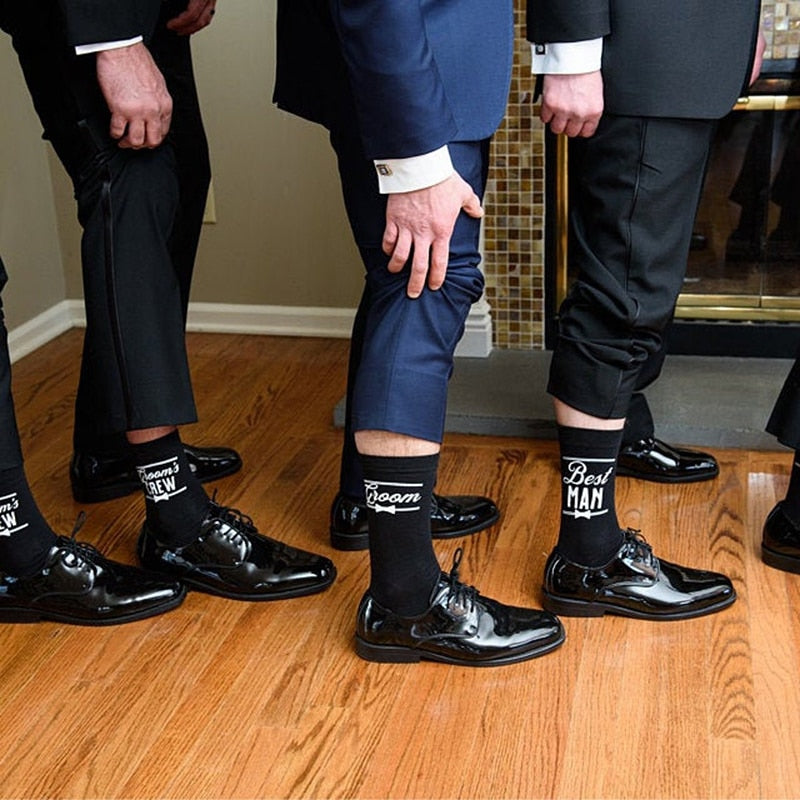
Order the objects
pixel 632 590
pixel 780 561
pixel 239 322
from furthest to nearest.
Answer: pixel 239 322 → pixel 780 561 → pixel 632 590

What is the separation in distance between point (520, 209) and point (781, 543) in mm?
1045

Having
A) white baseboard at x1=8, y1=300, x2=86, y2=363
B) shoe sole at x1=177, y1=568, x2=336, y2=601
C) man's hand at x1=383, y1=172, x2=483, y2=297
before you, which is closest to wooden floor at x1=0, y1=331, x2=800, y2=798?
shoe sole at x1=177, y1=568, x2=336, y2=601

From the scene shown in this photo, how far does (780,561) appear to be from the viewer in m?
1.69

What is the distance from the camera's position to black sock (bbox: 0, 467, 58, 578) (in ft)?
5.01

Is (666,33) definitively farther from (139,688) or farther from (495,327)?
(495,327)

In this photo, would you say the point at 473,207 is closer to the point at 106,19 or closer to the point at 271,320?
the point at 106,19

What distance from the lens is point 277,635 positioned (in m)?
1.58

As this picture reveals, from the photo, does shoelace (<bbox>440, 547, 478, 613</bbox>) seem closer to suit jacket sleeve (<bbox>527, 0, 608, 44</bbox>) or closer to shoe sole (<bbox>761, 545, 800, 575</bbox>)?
shoe sole (<bbox>761, 545, 800, 575</bbox>)

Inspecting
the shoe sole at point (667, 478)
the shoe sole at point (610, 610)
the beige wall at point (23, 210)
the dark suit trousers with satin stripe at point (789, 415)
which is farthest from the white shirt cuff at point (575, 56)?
the beige wall at point (23, 210)

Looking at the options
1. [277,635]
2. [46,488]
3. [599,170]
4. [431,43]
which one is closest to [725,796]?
[277,635]

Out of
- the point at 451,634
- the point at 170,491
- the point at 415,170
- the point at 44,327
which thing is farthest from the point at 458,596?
the point at 44,327

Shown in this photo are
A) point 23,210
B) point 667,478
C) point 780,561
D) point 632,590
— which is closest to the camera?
point 632,590

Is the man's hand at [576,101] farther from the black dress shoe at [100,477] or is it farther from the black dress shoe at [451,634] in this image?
the black dress shoe at [100,477]

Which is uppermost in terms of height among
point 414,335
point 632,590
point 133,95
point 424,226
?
point 133,95
